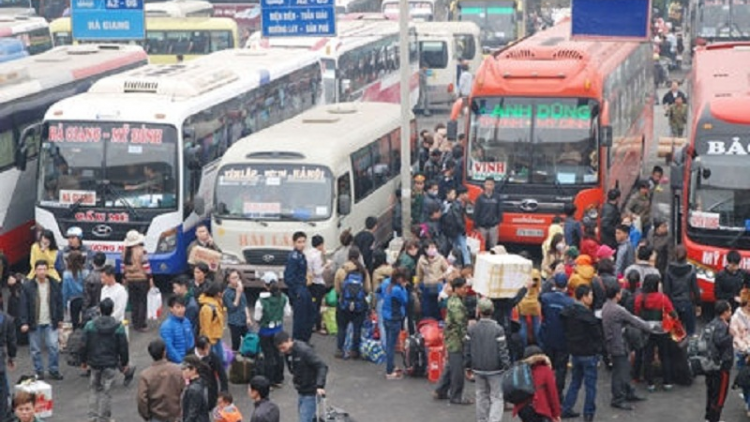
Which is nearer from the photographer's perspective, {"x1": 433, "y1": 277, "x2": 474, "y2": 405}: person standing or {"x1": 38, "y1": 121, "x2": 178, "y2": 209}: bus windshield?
{"x1": 433, "y1": 277, "x2": 474, "y2": 405}: person standing

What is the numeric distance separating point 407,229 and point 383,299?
582cm

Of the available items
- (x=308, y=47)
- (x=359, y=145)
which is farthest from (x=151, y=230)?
(x=308, y=47)

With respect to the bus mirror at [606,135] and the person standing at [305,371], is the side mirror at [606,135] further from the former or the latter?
the person standing at [305,371]

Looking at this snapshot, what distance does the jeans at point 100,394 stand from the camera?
52.7 feet

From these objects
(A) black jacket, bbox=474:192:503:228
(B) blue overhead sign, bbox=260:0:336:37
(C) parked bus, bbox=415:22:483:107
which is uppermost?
(B) blue overhead sign, bbox=260:0:336:37

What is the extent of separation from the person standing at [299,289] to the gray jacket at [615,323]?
14.7 feet

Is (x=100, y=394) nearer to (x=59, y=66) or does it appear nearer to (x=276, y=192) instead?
(x=276, y=192)

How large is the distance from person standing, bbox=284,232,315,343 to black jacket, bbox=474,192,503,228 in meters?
4.57

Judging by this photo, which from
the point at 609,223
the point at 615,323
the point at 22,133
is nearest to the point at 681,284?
the point at 615,323

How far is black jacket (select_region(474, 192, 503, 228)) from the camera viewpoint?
23.0m

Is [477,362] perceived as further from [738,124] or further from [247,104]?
[247,104]

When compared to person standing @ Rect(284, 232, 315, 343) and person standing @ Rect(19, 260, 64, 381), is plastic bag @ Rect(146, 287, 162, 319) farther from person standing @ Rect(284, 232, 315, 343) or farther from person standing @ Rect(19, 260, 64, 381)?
person standing @ Rect(284, 232, 315, 343)

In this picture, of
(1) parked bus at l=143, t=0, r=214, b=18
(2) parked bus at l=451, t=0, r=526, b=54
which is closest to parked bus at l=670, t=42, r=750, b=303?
(1) parked bus at l=143, t=0, r=214, b=18

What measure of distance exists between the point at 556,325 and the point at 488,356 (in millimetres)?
1302
